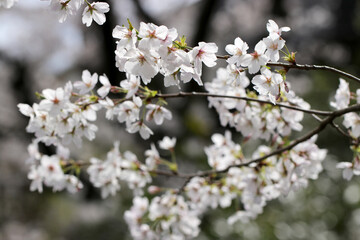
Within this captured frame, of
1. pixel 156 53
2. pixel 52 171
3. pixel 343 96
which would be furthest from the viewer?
pixel 52 171

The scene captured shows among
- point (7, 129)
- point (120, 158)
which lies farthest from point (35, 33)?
point (120, 158)

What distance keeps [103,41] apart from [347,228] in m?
3.02

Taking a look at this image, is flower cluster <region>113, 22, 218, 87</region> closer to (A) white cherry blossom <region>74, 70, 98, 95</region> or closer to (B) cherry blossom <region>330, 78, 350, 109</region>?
(A) white cherry blossom <region>74, 70, 98, 95</region>

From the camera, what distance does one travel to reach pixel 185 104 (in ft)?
15.6

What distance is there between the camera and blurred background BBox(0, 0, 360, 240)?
2.79 metres

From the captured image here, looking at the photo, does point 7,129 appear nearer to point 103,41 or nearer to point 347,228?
point 103,41

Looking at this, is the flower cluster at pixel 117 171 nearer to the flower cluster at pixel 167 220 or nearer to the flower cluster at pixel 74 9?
the flower cluster at pixel 167 220

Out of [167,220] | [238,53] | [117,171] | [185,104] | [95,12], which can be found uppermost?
[185,104]

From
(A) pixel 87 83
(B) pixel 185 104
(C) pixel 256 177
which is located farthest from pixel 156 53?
(B) pixel 185 104

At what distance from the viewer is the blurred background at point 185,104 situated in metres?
2.79

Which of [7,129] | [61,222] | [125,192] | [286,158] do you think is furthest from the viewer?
[7,129]

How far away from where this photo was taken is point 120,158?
1.25m

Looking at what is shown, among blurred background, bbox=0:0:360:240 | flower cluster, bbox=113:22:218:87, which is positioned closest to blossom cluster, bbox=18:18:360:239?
flower cluster, bbox=113:22:218:87

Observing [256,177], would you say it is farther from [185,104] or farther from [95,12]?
[185,104]
